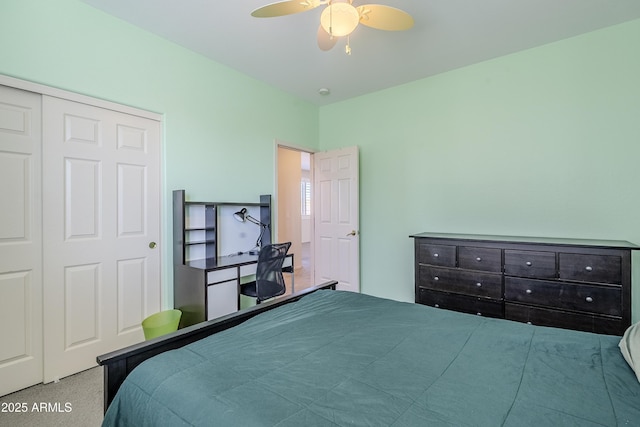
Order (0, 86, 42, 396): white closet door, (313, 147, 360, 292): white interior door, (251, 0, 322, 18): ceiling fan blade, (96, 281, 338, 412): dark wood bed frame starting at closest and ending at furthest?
(96, 281, 338, 412): dark wood bed frame → (251, 0, 322, 18): ceiling fan blade → (0, 86, 42, 396): white closet door → (313, 147, 360, 292): white interior door

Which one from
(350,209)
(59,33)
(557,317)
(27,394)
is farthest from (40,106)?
(557,317)

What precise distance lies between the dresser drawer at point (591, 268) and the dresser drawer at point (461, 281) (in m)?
0.47

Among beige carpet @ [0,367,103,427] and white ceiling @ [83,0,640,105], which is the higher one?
white ceiling @ [83,0,640,105]

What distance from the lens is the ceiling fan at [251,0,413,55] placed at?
173cm

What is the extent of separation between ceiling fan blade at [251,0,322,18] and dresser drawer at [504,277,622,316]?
102 inches

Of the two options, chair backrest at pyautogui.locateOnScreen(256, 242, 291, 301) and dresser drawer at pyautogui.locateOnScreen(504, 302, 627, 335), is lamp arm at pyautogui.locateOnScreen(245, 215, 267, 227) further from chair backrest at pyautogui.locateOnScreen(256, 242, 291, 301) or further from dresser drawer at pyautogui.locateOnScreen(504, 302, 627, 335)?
dresser drawer at pyautogui.locateOnScreen(504, 302, 627, 335)

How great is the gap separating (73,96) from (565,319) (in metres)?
4.17

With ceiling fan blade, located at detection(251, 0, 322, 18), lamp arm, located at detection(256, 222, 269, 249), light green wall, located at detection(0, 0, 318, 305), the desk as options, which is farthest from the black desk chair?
ceiling fan blade, located at detection(251, 0, 322, 18)

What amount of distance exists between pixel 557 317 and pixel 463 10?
2.55 metres

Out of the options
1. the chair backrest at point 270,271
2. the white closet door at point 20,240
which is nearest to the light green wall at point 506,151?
the chair backrest at point 270,271

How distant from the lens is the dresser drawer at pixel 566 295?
2201mm

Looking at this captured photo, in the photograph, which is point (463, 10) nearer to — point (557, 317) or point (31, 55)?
point (557, 317)

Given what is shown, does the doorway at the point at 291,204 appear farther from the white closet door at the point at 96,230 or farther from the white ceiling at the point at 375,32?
the white closet door at the point at 96,230

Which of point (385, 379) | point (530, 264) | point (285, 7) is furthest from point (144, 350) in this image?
point (530, 264)
